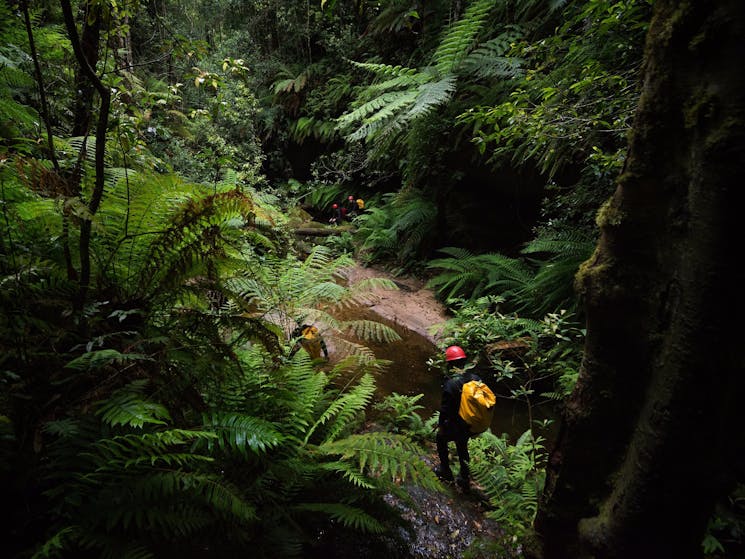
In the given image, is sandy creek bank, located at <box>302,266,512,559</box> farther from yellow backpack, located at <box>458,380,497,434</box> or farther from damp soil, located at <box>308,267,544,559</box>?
yellow backpack, located at <box>458,380,497,434</box>

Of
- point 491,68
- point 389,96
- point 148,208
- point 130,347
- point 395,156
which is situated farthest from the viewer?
point 395,156

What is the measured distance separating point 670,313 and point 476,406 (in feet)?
6.07

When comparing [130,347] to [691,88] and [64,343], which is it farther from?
[691,88]

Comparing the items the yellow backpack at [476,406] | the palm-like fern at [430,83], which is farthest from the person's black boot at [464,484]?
the palm-like fern at [430,83]

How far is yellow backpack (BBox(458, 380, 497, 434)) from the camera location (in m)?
2.93

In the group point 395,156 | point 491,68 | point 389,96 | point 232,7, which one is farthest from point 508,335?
point 232,7

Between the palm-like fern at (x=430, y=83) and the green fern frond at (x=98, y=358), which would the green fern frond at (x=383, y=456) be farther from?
the palm-like fern at (x=430, y=83)

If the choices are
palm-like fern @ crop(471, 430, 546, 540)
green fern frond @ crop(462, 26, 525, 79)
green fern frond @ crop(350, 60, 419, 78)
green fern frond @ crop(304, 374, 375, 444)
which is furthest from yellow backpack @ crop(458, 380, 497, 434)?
green fern frond @ crop(350, 60, 419, 78)

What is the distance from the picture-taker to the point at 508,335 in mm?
4734

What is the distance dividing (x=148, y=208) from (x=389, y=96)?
4.87 meters

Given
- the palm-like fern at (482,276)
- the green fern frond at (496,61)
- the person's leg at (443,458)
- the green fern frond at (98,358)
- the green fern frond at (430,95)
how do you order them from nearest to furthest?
the green fern frond at (98,358), the person's leg at (443,458), the green fern frond at (496,61), the green fern frond at (430,95), the palm-like fern at (482,276)

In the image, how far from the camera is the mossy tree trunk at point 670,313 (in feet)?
3.75

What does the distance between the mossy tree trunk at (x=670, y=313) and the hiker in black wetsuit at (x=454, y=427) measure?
55.5 inches

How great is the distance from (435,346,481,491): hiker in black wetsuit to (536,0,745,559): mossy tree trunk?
141cm
